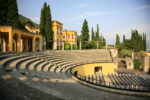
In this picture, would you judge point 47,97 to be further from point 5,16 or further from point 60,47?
point 60,47

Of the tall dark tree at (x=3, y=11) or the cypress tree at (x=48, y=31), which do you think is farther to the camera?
the cypress tree at (x=48, y=31)

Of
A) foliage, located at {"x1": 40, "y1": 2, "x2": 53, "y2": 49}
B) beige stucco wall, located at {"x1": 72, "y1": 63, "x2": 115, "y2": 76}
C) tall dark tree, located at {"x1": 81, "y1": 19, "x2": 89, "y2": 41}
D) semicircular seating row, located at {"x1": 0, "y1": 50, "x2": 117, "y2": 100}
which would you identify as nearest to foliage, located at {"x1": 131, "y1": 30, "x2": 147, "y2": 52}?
tall dark tree, located at {"x1": 81, "y1": 19, "x2": 89, "y2": 41}

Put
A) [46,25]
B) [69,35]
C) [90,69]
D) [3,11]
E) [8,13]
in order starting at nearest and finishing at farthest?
[3,11] < [8,13] < [90,69] < [46,25] < [69,35]

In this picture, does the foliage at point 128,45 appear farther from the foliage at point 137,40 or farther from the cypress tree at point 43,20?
the cypress tree at point 43,20

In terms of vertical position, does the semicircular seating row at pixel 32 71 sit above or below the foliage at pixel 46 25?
below

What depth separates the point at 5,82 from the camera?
5.31 meters

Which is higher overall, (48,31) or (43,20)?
(43,20)

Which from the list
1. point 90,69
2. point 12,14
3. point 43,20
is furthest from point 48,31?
point 90,69

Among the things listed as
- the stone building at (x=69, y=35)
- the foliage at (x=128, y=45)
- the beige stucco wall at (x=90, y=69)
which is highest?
the stone building at (x=69, y=35)

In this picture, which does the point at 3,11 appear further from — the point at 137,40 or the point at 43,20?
the point at 137,40

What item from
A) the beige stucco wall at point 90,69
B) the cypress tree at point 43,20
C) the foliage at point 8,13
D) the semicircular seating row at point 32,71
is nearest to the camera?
the semicircular seating row at point 32,71

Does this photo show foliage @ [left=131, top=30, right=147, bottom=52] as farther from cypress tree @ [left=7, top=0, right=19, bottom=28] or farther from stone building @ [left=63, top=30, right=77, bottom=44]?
cypress tree @ [left=7, top=0, right=19, bottom=28]

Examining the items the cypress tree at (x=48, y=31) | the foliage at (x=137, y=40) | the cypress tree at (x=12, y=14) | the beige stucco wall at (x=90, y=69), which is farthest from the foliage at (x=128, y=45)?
the cypress tree at (x=12, y=14)

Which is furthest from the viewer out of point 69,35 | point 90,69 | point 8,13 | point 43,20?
point 69,35
